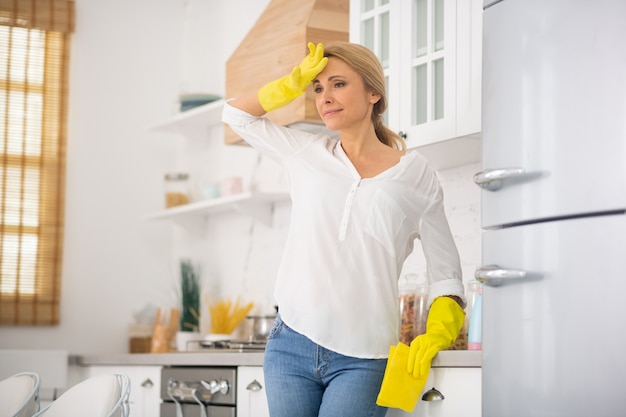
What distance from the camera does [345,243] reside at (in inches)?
90.4

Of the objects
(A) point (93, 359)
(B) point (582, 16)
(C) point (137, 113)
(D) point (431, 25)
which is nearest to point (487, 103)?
(B) point (582, 16)

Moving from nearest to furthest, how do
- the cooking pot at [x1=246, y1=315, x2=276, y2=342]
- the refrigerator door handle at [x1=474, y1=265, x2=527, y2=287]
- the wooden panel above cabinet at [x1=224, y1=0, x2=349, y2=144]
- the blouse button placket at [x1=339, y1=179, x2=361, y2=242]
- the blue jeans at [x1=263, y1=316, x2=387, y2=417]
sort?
the refrigerator door handle at [x1=474, y1=265, x2=527, y2=287]
the blue jeans at [x1=263, y1=316, x2=387, y2=417]
the blouse button placket at [x1=339, y1=179, x2=361, y2=242]
the wooden panel above cabinet at [x1=224, y1=0, x2=349, y2=144]
the cooking pot at [x1=246, y1=315, x2=276, y2=342]

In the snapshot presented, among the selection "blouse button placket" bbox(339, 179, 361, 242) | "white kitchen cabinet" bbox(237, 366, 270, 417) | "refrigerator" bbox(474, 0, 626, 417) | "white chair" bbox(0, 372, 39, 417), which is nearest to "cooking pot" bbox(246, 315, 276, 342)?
"white kitchen cabinet" bbox(237, 366, 270, 417)

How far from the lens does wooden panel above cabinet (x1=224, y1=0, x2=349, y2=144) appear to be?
11.3 ft

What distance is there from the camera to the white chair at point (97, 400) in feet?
7.74

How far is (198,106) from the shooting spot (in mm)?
4766

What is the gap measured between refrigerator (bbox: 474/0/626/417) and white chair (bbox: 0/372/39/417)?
4.36 feet

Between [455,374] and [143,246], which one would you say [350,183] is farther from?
[143,246]

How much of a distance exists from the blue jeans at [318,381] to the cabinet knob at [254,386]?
76 centimetres

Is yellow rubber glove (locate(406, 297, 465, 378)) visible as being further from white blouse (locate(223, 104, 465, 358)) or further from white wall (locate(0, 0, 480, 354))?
white wall (locate(0, 0, 480, 354))

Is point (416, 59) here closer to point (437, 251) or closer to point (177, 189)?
point (437, 251)

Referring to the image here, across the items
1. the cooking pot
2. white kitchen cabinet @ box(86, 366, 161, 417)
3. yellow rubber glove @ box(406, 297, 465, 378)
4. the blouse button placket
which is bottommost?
white kitchen cabinet @ box(86, 366, 161, 417)

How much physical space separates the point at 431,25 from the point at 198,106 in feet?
6.58

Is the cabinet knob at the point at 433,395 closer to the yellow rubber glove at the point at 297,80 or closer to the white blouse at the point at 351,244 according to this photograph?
the white blouse at the point at 351,244
